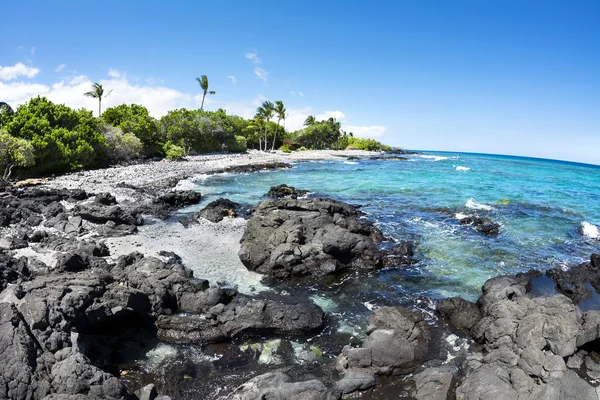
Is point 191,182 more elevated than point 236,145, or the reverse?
point 236,145

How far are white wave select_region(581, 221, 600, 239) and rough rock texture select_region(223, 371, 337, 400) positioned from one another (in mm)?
27381

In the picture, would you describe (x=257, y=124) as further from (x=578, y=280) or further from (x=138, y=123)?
(x=578, y=280)

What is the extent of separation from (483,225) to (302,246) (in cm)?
Answer: 1570

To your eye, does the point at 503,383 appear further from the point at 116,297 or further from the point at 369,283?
the point at 116,297

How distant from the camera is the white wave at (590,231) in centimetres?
2695

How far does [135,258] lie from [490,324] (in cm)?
1512

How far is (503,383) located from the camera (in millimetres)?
9641

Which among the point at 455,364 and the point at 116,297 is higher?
the point at 116,297

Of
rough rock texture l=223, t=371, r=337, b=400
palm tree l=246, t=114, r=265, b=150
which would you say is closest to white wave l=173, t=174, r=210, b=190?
rough rock texture l=223, t=371, r=337, b=400

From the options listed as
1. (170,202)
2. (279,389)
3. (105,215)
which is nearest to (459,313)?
(279,389)

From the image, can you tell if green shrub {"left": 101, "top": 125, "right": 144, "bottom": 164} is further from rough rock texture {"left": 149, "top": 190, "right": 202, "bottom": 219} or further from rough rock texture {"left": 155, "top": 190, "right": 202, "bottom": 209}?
rough rock texture {"left": 155, "top": 190, "right": 202, "bottom": 209}

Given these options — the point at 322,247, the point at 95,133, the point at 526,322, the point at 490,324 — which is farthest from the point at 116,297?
the point at 95,133

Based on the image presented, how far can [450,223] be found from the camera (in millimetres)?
27938

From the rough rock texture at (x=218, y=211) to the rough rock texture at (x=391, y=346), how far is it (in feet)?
49.9
